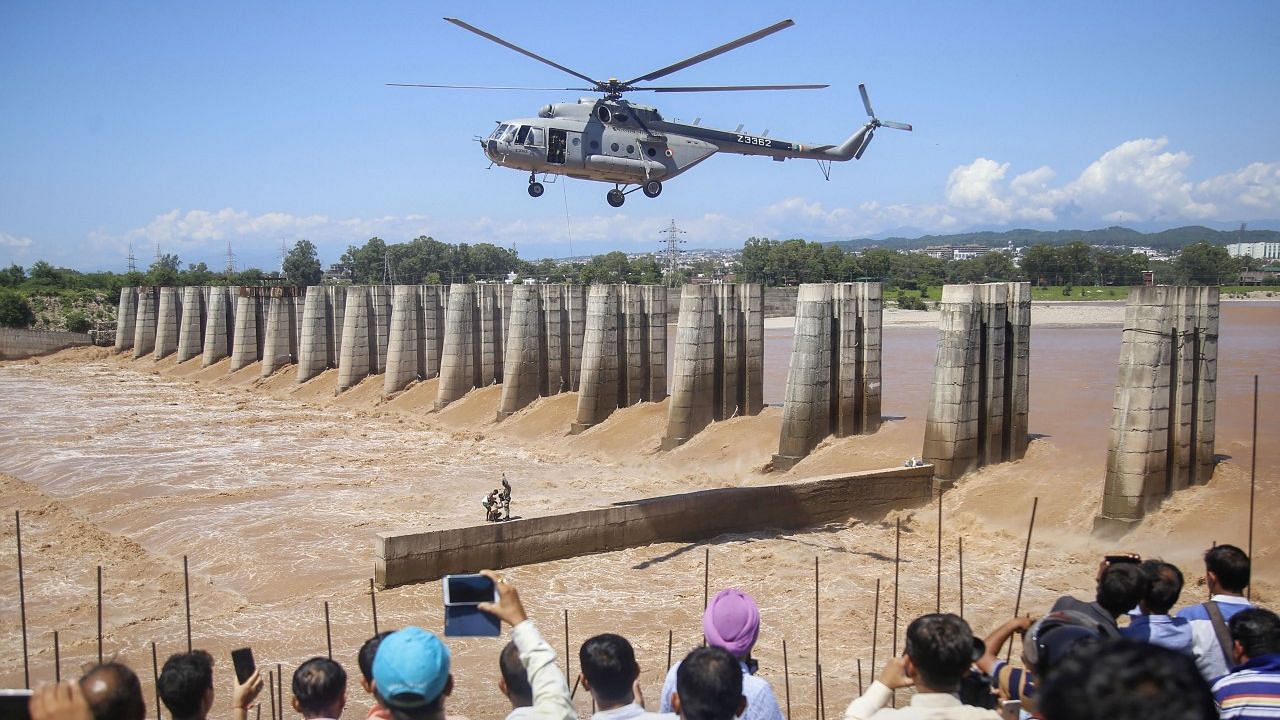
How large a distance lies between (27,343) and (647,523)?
58.8m

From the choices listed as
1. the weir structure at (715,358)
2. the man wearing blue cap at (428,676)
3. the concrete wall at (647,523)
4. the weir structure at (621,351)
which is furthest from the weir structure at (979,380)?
the man wearing blue cap at (428,676)

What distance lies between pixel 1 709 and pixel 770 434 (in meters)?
21.7

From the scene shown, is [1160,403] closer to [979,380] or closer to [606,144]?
[979,380]

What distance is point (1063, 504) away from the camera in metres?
18.0

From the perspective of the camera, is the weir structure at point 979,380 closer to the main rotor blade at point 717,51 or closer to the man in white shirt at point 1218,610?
the main rotor blade at point 717,51

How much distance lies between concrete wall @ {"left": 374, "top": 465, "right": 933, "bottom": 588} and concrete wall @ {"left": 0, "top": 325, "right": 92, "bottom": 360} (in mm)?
57687

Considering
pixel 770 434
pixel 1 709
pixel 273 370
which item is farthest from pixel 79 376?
pixel 1 709

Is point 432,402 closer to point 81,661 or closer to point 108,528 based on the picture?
point 108,528

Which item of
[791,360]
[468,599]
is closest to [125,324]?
[791,360]

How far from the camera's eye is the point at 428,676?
3.79m

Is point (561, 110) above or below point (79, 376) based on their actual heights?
above

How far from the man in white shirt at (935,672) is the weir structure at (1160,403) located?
44.6 ft

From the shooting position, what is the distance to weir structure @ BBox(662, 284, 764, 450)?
25719mm

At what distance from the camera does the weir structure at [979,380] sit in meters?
19.2
